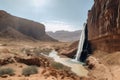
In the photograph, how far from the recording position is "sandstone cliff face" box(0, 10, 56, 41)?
87681mm

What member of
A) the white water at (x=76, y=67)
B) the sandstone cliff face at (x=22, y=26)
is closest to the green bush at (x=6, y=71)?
the white water at (x=76, y=67)

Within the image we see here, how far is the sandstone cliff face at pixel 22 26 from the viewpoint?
8768 centimetres

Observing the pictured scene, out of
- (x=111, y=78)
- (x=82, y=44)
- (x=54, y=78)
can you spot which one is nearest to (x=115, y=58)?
(x=111, y=78)

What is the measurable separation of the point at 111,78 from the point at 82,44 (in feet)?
72.3

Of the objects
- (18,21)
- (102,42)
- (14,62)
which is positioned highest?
(18,21)

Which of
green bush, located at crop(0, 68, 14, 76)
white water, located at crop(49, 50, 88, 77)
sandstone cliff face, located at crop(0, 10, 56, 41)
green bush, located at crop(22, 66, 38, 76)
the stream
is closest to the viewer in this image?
green bush, located at crop(0, 68, 14, 76)

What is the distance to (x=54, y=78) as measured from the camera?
12.1 m

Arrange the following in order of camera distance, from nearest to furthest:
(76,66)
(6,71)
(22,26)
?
(6,71) < (76,66) < (22,26)

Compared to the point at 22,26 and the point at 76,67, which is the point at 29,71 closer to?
the point at 76,67

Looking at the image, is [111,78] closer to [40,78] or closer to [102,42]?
[40,78]

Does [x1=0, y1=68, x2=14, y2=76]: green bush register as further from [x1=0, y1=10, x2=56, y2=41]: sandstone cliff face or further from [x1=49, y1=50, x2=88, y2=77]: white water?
[x1=0, y1=10, x2=56, y2=41]: sandstone cliff face

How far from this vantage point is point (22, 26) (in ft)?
324

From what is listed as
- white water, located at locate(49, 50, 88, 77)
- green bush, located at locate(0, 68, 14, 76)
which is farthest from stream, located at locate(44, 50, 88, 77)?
green bush, located at locate(0, 68, 14, 76)

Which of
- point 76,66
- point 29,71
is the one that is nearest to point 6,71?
point 29,71
